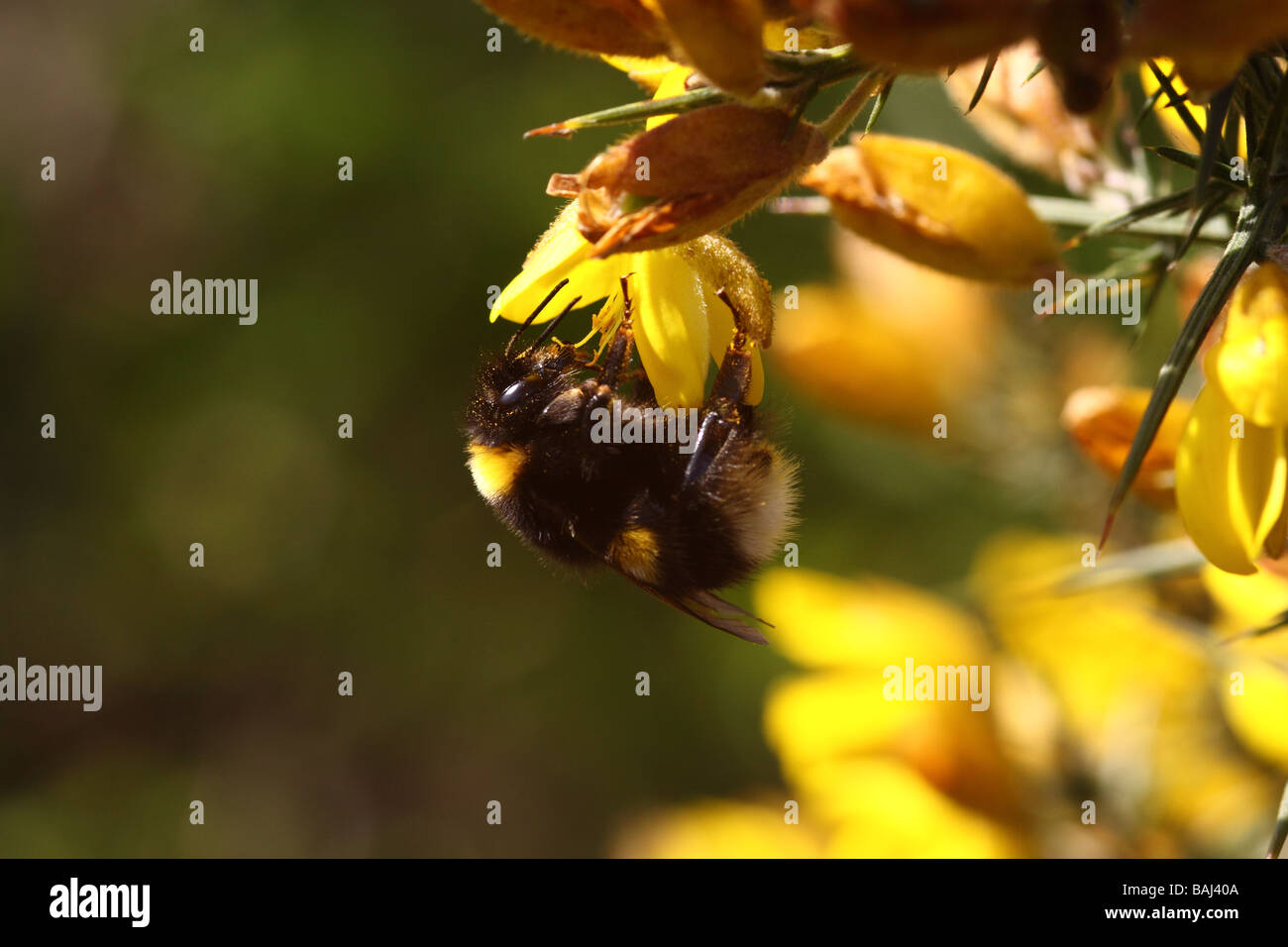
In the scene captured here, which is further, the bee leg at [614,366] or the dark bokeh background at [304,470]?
the dark bokeh background at [304,470]

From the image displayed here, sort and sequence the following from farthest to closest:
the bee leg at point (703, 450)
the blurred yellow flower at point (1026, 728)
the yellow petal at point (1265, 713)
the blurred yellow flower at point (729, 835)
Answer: the blurred yellow flower at point (729, 835), the blurred yellow flower at point (1026, 728), the yellow petal at point (1265, 713), the bee leg at point (703, 450)

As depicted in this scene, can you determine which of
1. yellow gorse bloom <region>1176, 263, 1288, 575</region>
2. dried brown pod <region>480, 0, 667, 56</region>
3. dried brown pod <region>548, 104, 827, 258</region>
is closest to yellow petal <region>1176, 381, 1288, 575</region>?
yellow gorse bloom <region>1176, 263, 1288, 575</region>

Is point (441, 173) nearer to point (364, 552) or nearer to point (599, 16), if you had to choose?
point (364, 552)

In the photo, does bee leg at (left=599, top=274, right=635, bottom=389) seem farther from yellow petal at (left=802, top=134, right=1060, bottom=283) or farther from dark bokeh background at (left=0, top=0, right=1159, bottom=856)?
dark bokeh background at (left=0, top=0, right=1159, bottom=856)

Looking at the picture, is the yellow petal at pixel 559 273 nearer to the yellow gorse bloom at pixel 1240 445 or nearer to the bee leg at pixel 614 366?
the bee leg at pixel 614 366

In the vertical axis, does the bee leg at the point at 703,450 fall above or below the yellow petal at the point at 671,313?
below

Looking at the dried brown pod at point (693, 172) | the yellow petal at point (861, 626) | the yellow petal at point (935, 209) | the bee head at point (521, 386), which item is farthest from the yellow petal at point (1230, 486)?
the yellow petal at point (861, 626)

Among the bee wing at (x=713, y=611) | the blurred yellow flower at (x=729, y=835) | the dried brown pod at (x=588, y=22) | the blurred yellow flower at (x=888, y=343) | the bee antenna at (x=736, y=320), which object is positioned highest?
the blurred yellow flower at (x=888, y=343)
